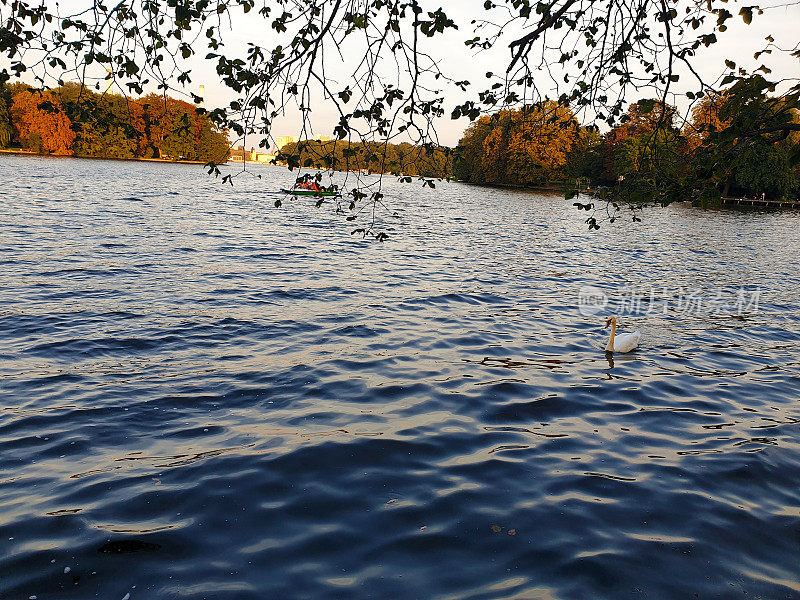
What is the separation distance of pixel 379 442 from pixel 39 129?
485ft

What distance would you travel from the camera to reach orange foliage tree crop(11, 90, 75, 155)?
118812mm

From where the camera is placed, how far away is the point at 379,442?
8031 millimetres

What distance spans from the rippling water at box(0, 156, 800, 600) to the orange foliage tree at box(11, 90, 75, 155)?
4983 inches

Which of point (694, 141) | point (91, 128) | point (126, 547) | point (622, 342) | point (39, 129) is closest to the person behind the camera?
point (126, 547)

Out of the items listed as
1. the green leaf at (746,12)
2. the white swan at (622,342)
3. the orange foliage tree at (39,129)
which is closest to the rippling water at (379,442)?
the white swan at (622,342)

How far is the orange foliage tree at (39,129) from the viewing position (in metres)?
119

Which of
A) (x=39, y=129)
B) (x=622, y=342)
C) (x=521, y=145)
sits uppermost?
(x=39, y=129)

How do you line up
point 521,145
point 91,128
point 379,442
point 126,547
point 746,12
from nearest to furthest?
1. point 746,12
2. point 126,547
3. point 91,128
4. point 521,145
5. point 379,442

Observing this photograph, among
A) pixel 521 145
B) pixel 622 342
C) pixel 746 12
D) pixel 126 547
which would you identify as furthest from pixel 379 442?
pixel 622 342

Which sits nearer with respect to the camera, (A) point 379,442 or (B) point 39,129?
(A) point 379,442

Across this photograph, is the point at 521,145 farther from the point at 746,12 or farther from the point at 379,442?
the point at 379,442

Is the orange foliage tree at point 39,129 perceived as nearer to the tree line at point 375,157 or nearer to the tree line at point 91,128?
the tree line at point 91,128

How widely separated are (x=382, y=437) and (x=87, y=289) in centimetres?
1199

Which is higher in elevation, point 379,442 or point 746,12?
point 746,12
